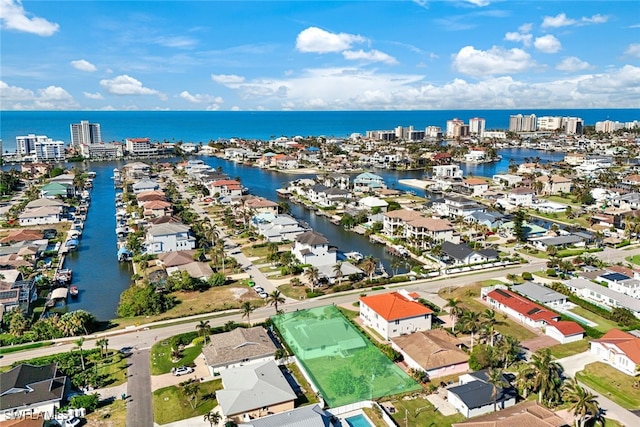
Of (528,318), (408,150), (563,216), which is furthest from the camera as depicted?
(408,150)

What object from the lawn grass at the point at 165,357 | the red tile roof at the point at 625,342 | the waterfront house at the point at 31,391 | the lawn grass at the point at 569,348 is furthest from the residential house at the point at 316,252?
the waterfront house at the point at 31,391

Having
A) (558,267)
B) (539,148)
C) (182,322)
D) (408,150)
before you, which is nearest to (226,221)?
(182,322)

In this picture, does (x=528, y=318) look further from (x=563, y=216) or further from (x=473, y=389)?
(x=563, y=216)

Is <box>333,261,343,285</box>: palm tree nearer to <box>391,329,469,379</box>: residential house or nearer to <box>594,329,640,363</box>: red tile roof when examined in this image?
<box>391,329,469,379</box>: residential house

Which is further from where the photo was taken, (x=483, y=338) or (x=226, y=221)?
(x=226, y=221)

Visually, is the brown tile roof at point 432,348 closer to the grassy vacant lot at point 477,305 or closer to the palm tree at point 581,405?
the grassy vacant lot at point 477,305

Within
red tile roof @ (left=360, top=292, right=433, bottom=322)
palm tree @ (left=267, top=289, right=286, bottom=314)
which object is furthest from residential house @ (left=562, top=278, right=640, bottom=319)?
palm tree @ (left=267, top=289, right=286, bottom=314)

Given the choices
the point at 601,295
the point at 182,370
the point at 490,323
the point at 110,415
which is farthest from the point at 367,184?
the point at 110,415

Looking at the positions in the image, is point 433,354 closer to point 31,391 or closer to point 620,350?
point 620,350
